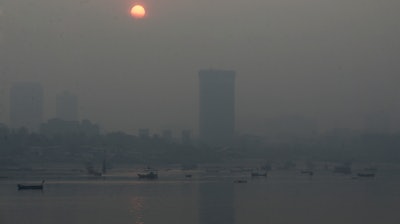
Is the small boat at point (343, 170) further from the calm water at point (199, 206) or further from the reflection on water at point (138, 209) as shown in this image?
the reflection on water at point (138, 209)

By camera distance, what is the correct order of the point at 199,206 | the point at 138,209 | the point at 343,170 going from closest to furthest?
the point at 138,209, the point at 199,206, the point at 343,170

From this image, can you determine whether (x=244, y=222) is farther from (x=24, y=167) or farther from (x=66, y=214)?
(x=24, y=167)

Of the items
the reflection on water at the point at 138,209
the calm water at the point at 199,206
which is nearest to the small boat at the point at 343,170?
the calm water at the point at 199,206

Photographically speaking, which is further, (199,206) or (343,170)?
(343,170)

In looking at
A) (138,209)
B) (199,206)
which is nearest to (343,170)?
(199,206)

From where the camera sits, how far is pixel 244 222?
23828 millimetres

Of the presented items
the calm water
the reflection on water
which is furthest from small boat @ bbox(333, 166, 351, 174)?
the reflection on water

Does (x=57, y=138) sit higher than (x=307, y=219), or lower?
higher

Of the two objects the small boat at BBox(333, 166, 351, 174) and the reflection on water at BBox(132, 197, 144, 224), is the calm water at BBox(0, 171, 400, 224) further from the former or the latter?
the small boat at BBox(333, 166, 351, 174)

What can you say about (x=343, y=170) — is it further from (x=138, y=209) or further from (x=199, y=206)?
(x=138, y=209)

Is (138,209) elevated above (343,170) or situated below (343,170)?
below

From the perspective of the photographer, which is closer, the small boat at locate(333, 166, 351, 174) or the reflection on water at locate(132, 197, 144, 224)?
the reflection on water at locate(132, 197, 144, 224)

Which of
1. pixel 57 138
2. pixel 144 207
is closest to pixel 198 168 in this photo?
pixel 57 138

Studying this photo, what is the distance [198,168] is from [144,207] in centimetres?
5225
